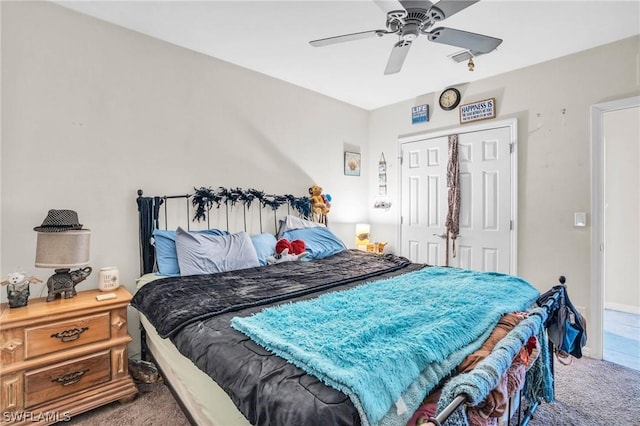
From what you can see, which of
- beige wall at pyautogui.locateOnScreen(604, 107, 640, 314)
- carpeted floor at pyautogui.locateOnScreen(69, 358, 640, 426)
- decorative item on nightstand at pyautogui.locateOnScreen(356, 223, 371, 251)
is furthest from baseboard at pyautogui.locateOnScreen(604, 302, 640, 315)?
decorative item on nightstand at pyautogui.locateOnScreen(356, 223, 371, 251)

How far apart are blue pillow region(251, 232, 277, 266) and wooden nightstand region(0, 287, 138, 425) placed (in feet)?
3.56

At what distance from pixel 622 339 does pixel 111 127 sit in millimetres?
5055

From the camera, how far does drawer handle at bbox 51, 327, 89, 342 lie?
183 centimetres

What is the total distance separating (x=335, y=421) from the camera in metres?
0.84

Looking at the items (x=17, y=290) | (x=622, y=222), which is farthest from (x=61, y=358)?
(x=622, y=222)

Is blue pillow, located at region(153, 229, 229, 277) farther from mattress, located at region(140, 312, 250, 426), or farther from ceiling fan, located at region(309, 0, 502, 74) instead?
ceiling fan, located at region(309, 0, 502, 74)

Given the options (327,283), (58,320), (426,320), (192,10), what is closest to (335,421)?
(426,320)

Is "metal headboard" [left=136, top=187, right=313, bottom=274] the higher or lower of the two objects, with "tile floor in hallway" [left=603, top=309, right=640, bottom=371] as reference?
higher

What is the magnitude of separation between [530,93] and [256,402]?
146 inches

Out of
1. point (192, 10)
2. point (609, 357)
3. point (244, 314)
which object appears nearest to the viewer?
point (244, 314)

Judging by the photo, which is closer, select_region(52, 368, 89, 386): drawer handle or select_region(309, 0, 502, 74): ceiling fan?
select_region(309, 0, 502, 74): ceiling fan

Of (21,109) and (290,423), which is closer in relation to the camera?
(290,423)

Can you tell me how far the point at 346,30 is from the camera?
2.55m

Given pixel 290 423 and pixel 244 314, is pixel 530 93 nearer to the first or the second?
pixel 244 314
